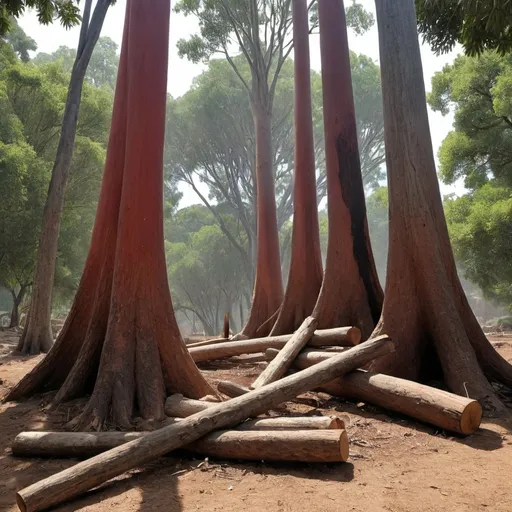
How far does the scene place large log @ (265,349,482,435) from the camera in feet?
14.3

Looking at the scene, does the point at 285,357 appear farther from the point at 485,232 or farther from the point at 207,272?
the point at 207,272

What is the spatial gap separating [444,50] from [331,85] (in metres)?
2.52

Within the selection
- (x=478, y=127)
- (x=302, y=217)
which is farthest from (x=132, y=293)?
(x=478, y=127)

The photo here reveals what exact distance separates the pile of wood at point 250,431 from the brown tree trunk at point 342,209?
7.95 ft

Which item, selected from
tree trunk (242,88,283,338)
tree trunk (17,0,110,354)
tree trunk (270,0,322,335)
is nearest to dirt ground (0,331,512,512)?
tree trunk (270,0,322,335)

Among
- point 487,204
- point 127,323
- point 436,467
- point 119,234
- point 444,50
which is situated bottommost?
point 436,467

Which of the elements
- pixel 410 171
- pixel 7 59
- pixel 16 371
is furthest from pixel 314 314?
pixel 7 59

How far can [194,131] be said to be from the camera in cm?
2847

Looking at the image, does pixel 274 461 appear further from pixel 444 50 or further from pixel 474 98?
pixel 474 98

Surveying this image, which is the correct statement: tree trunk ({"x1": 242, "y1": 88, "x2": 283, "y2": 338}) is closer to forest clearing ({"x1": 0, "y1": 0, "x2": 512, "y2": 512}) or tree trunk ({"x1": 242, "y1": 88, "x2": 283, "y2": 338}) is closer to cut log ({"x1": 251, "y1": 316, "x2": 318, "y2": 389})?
forest clearing ({"x1": 0, "y1": 0, "x2": 512, "y2": 512})

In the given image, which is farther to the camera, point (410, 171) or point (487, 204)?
point (487, 204)

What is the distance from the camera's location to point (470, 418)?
4367 millimetres

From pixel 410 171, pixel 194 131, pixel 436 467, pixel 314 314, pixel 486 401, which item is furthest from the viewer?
pixel 194 131

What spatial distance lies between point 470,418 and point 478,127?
11.3 meters
